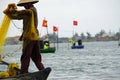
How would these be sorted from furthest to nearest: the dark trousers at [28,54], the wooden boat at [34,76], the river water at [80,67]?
the river water at [80,67] → the dark trousers at [28,54] → the wooden boat at [34,76]

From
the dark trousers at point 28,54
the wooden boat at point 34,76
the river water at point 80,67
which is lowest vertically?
the river water at point 80,67

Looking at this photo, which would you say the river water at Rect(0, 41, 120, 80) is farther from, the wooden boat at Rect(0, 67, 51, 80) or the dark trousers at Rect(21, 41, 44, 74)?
the wooden boat at Rect(0, 67, 51, 80)

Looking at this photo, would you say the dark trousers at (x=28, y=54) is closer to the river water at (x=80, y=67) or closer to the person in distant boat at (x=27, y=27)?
the person in distant boat at (x=27, y=27)

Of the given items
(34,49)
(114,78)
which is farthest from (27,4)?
(114,78)

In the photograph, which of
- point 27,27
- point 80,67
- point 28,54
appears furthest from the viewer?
point 80,67

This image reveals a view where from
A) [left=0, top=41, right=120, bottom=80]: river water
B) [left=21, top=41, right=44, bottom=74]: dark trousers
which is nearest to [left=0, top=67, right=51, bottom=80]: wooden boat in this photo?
[left=21, top=41, right=44, bottom=74]: dark trousers

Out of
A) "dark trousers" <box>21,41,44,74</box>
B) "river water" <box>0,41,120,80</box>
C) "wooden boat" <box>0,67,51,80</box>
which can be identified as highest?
"dark trousers" <box>21,41,44,74</box>

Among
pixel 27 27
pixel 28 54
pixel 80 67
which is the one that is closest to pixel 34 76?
pixel 28 54

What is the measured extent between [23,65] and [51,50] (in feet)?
122

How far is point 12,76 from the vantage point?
11.2m

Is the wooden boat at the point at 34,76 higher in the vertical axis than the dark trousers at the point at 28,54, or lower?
lower

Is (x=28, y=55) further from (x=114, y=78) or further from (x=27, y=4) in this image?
(x=114, y=78)

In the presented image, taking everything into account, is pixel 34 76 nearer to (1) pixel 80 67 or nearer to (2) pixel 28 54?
(2) pixel 28 54

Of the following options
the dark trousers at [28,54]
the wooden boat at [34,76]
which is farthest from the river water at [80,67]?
the wooden boat at [34,76]
